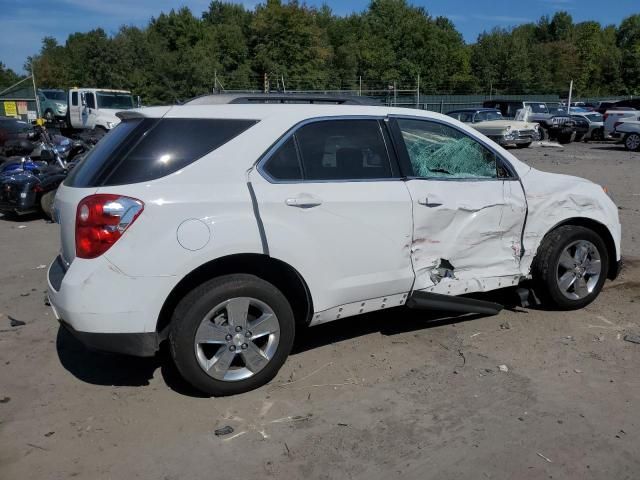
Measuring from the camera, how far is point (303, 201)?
3635 millimetres

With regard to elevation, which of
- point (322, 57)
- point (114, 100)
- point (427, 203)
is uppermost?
point (322, 57)

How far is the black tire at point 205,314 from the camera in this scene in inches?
133

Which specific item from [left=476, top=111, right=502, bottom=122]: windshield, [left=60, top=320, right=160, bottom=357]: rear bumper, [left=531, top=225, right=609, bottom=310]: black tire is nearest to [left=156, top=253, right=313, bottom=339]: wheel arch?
[left=60, top=320, right=160, bottom=357]: rear bumper

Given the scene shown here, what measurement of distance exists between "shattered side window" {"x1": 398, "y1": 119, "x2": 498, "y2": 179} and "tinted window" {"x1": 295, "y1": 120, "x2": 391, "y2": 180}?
42 cm

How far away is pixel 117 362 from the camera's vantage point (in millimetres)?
4176

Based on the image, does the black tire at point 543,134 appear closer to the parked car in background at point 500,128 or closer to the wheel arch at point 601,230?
the parked car in background at point 500,128

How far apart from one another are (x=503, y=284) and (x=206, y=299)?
97.3 inches

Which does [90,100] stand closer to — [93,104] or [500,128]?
[93,104]

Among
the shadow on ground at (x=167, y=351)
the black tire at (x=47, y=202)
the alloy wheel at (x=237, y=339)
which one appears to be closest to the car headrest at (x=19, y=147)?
the black tire at (x=47, y=202)

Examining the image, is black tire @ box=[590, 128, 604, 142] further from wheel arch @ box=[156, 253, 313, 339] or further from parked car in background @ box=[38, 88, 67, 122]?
wheel arch @ box=[156, 253, 313, 339]

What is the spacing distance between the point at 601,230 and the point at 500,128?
1830 cm

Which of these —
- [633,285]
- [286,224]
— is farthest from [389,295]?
[633,285]

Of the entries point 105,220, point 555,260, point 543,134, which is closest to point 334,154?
point 105,220

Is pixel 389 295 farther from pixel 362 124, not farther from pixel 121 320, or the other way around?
pixel 121 320
